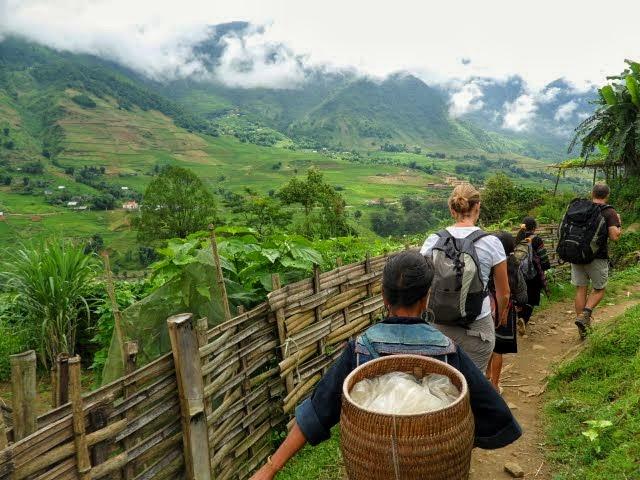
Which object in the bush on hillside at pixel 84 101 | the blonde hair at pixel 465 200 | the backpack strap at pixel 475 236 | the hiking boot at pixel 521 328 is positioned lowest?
the hiking boot at pixel 521 328

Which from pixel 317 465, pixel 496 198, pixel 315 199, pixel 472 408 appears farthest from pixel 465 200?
pixel 315 199

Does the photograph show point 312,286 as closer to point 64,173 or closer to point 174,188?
point 174,188

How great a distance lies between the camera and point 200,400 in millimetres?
3316

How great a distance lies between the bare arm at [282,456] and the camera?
1669 millimetres

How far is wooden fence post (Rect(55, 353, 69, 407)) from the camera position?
8.02 ft

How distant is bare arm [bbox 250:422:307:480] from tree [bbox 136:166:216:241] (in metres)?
31.3

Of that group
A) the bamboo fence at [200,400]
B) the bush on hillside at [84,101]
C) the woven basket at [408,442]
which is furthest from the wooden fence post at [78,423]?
the bush on hillside at [84,101]

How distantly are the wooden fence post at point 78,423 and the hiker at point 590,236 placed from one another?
522cm

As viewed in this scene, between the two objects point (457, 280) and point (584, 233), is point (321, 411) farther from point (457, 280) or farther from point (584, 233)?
point (584, 233)

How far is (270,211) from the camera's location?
56.8 ft

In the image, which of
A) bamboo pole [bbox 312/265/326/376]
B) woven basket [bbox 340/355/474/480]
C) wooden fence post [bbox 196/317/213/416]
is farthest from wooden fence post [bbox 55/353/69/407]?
bamboo pole [bbox 312/265/326/376]

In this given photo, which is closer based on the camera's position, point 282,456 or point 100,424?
point 282,456

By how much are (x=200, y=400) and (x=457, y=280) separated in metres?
1.93

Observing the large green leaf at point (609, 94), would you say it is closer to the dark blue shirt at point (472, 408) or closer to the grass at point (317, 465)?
the grass at point (317, 465)
